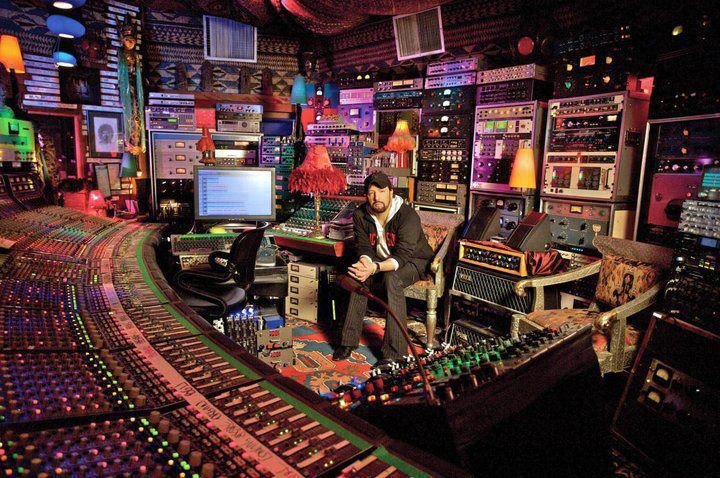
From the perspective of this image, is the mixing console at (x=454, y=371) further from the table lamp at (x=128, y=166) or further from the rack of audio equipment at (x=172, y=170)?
the table lamp at (x=128, y=166)

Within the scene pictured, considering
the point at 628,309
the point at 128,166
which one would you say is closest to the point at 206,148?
the point at 128,166

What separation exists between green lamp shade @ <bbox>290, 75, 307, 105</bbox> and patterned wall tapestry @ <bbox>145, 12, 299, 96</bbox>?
18.8 inches

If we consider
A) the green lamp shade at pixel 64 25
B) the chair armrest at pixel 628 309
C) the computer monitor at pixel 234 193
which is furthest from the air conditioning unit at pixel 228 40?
the chair armrest at pixel 628 309

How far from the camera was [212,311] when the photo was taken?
272 centimetres

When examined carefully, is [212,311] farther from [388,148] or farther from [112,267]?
[388,148]

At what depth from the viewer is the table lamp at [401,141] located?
16.0 feet

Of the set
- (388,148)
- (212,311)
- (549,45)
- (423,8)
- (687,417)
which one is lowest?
(687,417)

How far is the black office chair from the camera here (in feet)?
8.94

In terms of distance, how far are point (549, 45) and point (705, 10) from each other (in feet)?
5.07

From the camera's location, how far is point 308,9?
5.26m

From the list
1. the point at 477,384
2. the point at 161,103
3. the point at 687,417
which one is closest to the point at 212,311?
the point at 477,384

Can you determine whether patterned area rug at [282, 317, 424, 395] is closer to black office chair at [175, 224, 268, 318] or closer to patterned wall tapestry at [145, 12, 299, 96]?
black office chair at [175, 224, 268, 318]

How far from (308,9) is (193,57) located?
2717 millimetres

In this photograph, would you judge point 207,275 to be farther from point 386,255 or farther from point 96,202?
point 96,202
